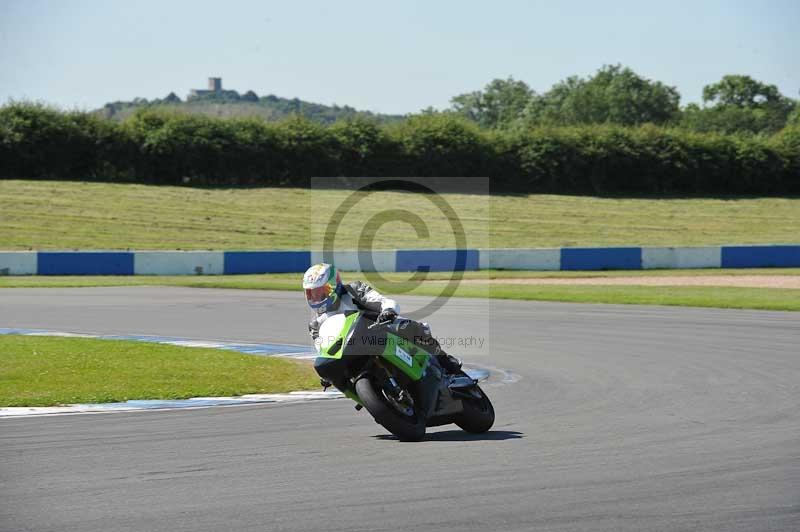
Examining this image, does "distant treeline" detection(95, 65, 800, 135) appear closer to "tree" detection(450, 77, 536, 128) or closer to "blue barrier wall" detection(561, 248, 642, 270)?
"tree" detection(450, 77, 536, 128)

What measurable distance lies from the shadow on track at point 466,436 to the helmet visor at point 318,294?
1.14 metres

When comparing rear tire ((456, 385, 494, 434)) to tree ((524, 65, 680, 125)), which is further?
tree ((524, 65, 680, 125))

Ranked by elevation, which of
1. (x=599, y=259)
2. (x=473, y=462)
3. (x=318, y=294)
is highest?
(x=318, y=294)

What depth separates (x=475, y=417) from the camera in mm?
8828

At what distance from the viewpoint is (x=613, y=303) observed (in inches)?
925

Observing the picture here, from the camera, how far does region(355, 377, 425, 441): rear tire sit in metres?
8.11

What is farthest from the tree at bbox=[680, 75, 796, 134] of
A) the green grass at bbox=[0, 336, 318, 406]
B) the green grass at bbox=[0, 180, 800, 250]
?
the green grass at bbox=[0, 336, 318, 406]

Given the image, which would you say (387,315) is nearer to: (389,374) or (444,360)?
(389,374)

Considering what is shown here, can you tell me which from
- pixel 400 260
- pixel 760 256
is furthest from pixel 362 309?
pixel 760 256

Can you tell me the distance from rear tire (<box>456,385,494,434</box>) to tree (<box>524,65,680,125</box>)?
96131mm

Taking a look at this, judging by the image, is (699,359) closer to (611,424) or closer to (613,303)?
(611,424)

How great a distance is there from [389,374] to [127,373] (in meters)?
5.10

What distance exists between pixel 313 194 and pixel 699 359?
34.1m

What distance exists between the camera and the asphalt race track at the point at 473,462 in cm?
596
